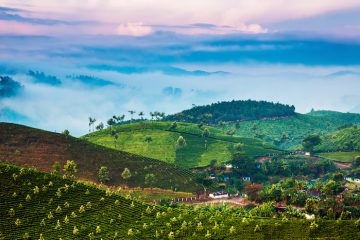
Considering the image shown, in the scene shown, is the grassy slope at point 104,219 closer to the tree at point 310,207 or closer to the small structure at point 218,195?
the tree at point 310,207

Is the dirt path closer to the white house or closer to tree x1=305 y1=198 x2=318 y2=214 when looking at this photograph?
the white house

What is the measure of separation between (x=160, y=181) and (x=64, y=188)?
62.2 metres

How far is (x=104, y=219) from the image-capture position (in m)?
87.3

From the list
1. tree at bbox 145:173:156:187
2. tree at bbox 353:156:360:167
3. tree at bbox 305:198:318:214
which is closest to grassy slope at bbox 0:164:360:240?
tree at bbox 305:198:318:214

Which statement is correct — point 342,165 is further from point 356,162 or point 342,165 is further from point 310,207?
point 310,207

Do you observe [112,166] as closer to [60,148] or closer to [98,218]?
Result: [60,148]

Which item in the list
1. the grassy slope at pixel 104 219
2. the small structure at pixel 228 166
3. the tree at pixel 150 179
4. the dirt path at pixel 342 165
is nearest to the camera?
the grassy slope at pixel 104 219

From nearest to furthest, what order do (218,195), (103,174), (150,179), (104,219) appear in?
(104,219), (103,174), (218,195), (150,179)

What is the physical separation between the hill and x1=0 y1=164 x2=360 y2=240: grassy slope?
54.5 metres

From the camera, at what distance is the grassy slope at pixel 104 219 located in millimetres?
80438

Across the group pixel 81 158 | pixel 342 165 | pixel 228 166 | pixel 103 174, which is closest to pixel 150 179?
pixel 103 174

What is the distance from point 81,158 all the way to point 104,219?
256 ft

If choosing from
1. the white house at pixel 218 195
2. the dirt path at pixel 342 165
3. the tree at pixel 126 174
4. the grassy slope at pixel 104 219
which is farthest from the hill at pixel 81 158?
the dirt path at pixel 342 165

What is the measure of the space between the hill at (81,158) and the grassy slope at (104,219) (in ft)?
179
